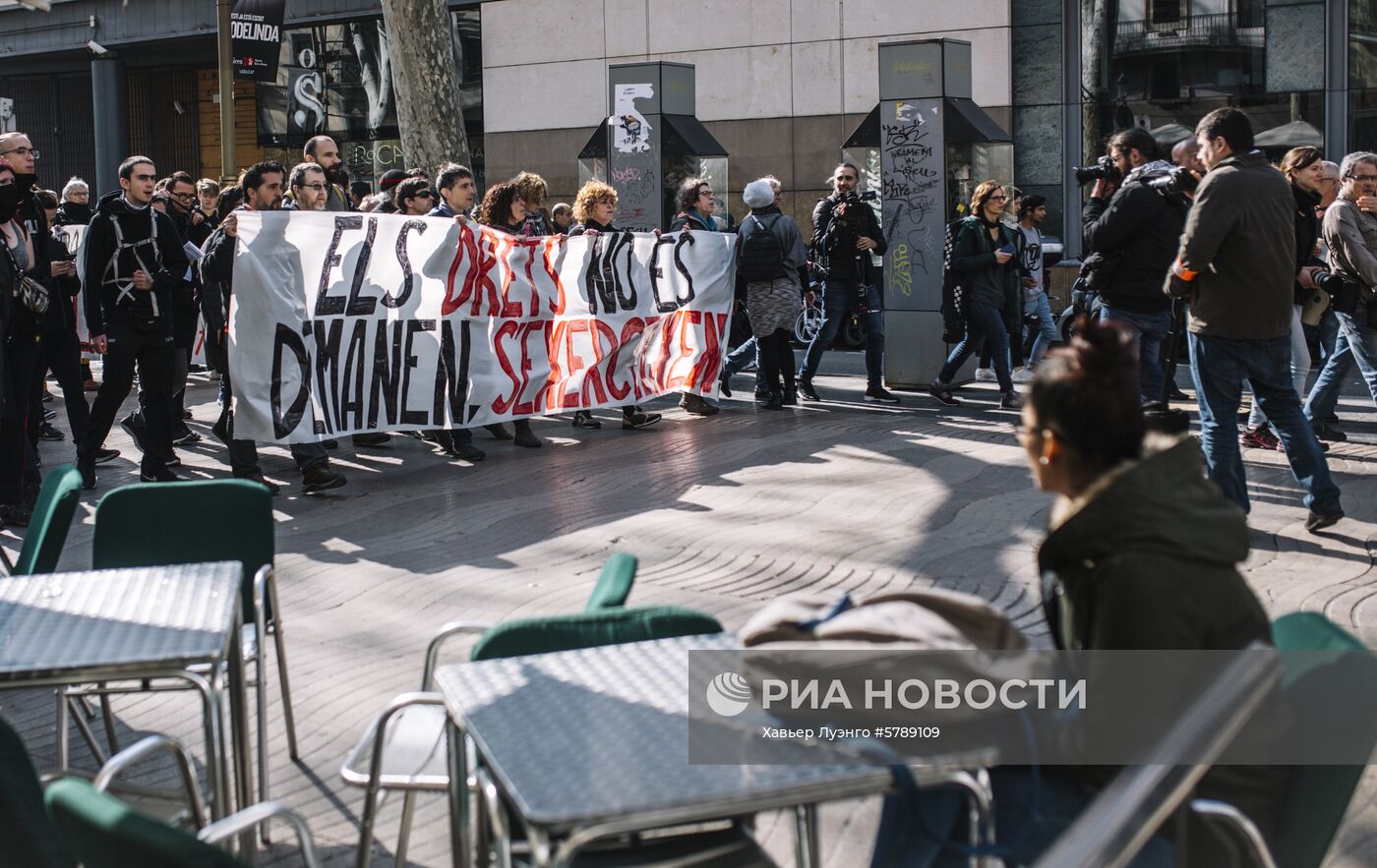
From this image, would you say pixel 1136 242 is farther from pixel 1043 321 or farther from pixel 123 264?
pixel 123 264

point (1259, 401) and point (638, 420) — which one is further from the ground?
point (1259, 401)

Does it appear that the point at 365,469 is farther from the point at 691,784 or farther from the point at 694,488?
the point at 691,784

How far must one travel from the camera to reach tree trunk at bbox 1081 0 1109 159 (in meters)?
19.9

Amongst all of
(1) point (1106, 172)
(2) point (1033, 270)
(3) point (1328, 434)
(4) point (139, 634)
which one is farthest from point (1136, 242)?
(4) point (139, 634)

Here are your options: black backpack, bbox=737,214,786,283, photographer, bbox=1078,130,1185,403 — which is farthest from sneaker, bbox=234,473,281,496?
photographer, bbox=1078,130,1185,403

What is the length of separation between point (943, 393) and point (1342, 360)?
3.54m

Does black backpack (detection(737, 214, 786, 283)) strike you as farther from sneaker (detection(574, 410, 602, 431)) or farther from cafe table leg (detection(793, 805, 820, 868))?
cafe table leg (detection(793, 805, 820, 868))

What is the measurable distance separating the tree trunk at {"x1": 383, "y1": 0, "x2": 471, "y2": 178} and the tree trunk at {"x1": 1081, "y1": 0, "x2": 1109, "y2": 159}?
8009 millimetres

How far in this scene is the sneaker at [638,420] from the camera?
1212 centimetres

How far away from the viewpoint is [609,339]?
12070 mm

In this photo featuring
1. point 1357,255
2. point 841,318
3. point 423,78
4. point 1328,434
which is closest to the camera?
point 1357,255

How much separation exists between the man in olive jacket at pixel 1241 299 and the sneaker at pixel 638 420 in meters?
5.30

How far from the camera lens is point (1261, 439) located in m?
10.2

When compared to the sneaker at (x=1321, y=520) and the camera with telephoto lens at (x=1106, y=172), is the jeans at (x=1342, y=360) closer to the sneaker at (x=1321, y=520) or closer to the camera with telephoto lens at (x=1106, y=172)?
the camera with telephoto lens at (x=1106, y=172)
